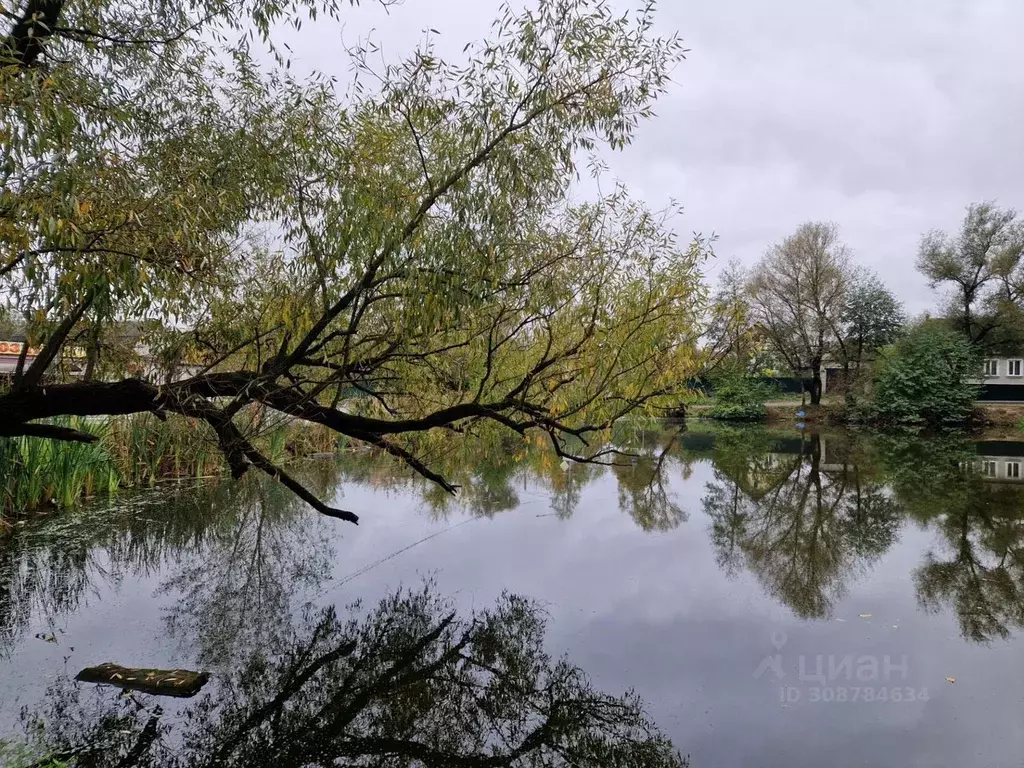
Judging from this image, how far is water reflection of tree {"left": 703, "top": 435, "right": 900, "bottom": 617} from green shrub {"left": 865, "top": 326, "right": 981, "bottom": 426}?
41.1 feet

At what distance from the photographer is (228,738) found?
3.53 metres

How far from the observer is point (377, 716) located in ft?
12.6

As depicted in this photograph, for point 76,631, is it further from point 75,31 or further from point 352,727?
point 75,31

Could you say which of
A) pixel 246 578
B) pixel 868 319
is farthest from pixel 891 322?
pixel 246 578

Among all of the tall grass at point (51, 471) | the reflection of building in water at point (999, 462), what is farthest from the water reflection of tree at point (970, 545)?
the tall grass at point (51, 471)

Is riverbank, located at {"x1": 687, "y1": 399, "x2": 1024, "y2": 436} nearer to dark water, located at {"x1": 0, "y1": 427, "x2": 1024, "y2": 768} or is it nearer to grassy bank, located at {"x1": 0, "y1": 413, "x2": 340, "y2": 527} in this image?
dark water, located at {"x1": 0, "y1": 427, "x2": 1024, "y2": 768}

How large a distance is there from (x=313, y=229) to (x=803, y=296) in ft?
86.3

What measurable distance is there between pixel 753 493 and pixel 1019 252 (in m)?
21.7

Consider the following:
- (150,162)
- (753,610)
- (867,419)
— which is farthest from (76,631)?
(867,419)

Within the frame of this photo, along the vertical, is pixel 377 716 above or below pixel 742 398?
below

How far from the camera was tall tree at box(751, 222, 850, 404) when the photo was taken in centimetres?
2612

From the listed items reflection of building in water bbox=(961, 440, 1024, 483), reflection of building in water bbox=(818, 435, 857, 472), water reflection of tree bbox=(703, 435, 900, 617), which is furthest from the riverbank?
water reflection of tree bbox=(703, 435, 900, 617)

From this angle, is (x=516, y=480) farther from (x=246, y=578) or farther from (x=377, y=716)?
(x=377, y=716)

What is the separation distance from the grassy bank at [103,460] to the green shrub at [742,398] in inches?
804
